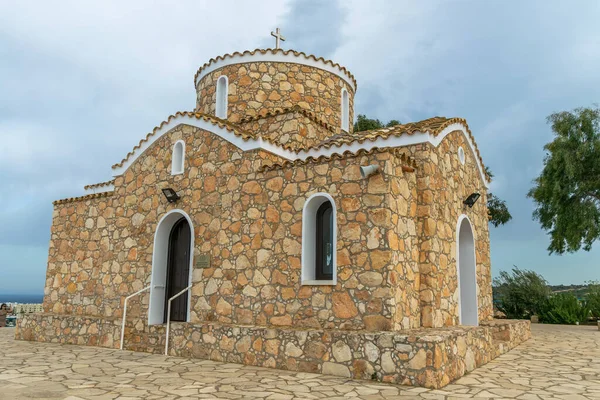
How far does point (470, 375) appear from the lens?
728 centimetres

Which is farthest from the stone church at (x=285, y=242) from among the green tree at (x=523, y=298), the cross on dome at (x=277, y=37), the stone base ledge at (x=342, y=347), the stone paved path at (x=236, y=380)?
the green tree at (x=523, y=298)

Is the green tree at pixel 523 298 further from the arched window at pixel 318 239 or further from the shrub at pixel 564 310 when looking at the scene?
the arched window at pixel 318 239

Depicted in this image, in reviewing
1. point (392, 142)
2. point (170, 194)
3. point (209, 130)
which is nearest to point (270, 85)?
point (209, 130)

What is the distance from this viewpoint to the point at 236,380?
6.98 meters

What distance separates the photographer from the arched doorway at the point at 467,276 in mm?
10766

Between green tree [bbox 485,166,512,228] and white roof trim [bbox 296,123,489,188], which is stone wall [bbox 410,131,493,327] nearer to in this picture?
white roof trim [bbox 296,123,489,188]

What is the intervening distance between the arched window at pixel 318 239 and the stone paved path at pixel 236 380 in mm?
1926

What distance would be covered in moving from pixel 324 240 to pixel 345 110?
20.3 feet

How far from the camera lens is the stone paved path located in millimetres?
6066

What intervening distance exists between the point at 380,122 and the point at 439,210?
15.1m

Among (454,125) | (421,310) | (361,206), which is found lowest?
(421,310)

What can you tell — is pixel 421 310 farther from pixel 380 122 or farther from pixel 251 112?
pixel 380 122

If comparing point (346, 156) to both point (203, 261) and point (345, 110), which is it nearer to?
point (203, 261)

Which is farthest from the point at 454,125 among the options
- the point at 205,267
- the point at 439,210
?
the point at 205,267
